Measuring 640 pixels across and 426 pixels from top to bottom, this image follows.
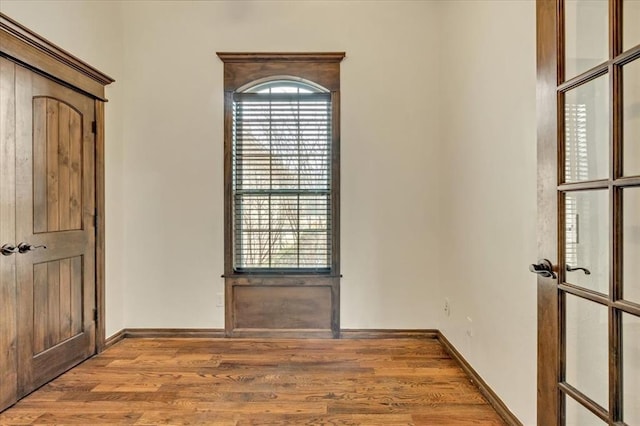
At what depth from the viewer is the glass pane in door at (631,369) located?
111cm

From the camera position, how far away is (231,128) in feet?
11.3

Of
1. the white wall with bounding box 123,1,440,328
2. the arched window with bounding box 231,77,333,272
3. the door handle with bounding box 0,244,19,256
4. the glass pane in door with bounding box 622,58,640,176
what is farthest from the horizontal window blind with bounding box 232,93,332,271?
A: the glass pane in door with bounding box 622,58,640,176

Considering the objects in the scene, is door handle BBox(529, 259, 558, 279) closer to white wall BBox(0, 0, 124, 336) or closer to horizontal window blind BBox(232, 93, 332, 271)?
horizontal window blind BBox(232, 93, 332, 271)

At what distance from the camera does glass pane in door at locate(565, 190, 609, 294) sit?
1254 mm

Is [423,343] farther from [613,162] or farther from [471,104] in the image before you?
[613,162]

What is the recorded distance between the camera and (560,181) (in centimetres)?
140

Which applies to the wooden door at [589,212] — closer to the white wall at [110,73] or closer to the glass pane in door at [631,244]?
the glass pane in door at [631,244]

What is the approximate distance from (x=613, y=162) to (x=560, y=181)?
25 centimetres

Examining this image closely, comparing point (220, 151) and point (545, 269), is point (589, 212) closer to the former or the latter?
point (545, 269)

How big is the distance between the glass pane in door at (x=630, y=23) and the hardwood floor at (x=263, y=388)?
1.98m

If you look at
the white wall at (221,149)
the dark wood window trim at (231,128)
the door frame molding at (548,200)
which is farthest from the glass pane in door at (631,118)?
the dark wood window trim at (231,128)

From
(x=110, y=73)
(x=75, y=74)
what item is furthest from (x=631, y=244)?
(x=110, y=73)

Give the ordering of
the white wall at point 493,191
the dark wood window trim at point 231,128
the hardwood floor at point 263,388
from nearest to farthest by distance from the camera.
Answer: the white wall at point 493,191
the hardwood floor at point 263,388
the dark wood window trim at point 231,128

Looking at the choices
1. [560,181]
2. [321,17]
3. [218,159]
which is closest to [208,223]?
[218,159]
